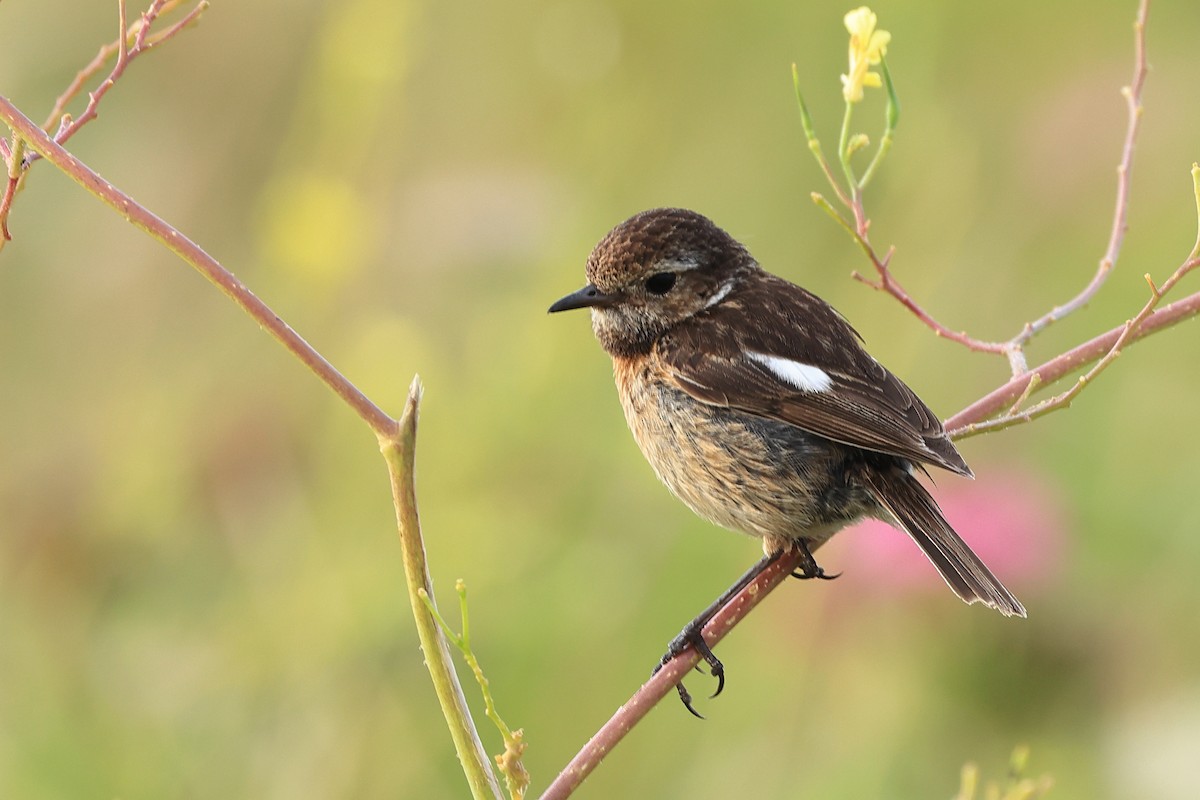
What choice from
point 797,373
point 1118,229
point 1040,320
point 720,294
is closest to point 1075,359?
point 1040,320

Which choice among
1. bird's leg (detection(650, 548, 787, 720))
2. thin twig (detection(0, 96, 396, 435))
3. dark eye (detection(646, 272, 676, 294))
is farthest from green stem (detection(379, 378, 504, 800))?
dark eye (detection(646, 272, 676, 294))

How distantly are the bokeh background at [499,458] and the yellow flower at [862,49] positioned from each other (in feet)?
6.08

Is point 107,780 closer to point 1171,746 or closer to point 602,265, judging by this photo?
point 602,265

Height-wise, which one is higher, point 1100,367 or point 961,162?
point 961,162

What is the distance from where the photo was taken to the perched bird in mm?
3715

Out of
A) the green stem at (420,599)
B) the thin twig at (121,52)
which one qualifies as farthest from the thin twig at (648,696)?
the thin twig at (121,52)

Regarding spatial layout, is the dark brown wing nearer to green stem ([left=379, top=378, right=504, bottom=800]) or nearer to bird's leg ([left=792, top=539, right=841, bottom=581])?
bird's leg ([left=792, top=539, right=841, bottom=581])

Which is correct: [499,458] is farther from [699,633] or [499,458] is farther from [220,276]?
[220,276]

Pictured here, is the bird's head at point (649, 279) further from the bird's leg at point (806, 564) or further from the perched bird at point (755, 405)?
the bird's leg at point (806, 564)

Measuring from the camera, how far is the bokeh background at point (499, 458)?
4387 millimetres

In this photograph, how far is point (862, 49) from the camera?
3066mm

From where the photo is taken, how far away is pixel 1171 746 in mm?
4375

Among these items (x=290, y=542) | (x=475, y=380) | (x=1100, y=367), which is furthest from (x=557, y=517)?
(x=1100, y=367)

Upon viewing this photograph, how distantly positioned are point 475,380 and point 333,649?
3.63 ft
